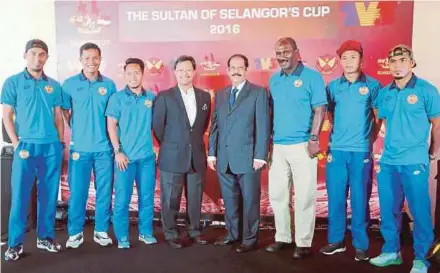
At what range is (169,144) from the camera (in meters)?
3.43

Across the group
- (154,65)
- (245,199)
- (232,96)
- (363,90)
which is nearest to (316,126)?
(363,90)

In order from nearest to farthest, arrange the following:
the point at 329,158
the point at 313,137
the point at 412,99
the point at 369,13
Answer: the point at 412,99 → the point at 313,137 → the point at 329,158 → the point at 369,13

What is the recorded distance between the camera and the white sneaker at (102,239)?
138 inches

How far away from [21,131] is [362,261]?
268cm

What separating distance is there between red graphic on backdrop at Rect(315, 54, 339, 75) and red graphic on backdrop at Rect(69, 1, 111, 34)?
191 cm

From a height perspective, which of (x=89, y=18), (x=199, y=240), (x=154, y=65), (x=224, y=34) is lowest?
(x=199, y=240)

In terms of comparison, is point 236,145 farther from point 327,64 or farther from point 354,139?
point 327,64

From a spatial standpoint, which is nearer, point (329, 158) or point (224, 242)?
point (329, 158)

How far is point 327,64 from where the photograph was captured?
12.7 ft

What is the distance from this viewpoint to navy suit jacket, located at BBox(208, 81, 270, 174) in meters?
3.27

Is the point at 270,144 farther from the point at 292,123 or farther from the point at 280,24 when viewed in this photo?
the point at 280,24

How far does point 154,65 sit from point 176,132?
→ 88 cm

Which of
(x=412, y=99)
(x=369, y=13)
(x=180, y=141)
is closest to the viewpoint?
(x=412, y=99)

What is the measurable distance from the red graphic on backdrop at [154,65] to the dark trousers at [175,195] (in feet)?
3.37
